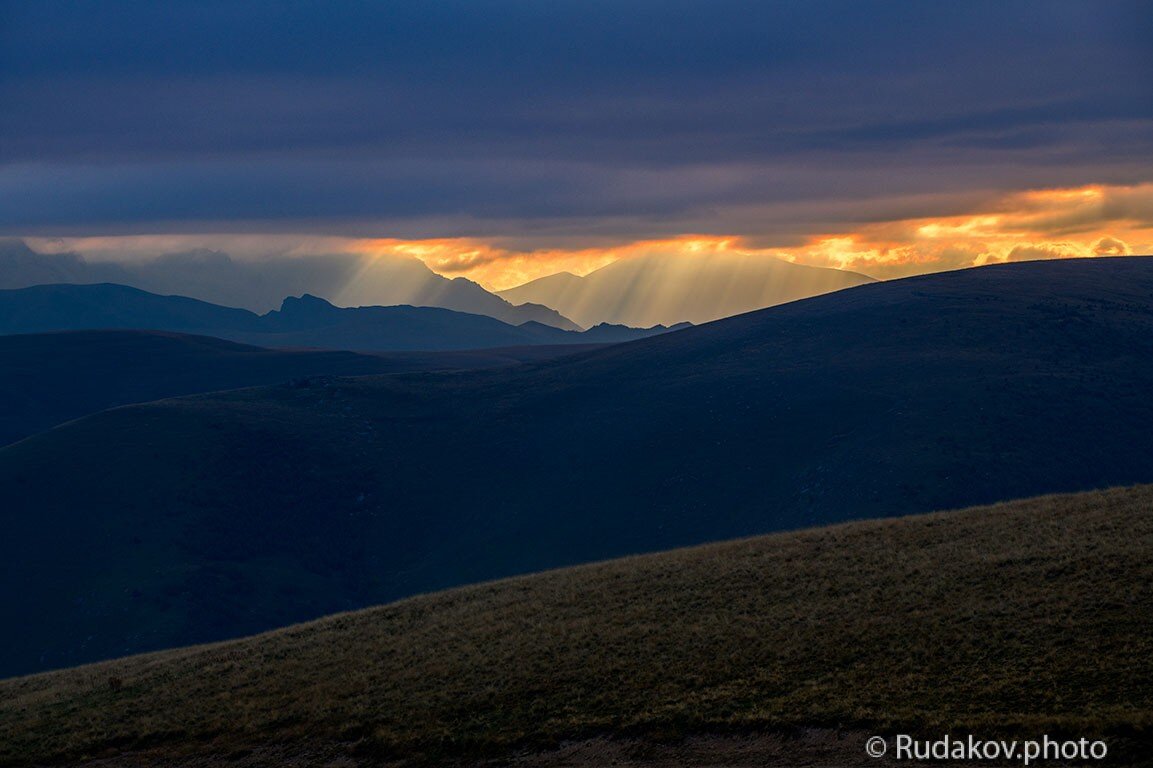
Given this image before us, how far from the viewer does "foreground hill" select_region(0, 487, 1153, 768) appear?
2147 centimetres

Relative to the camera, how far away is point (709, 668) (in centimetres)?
2652

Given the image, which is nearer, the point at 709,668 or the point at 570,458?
the point at 709,668

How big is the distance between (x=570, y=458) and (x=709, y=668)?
354 feet

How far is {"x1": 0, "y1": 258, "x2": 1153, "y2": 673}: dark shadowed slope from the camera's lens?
110 m

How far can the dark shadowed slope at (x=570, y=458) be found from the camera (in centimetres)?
10975

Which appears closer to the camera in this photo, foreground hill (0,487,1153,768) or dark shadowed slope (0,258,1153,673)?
foreground hill (0,487,1153,768)

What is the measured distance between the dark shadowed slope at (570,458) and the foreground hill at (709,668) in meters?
68.2

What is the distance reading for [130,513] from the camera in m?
133

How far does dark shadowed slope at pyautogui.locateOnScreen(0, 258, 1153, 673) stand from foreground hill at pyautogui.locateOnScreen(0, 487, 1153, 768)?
68.2m

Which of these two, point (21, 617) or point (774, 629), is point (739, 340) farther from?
point (774, 629)

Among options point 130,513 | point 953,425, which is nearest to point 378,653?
point 953,425

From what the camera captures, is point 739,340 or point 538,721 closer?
point 538,721

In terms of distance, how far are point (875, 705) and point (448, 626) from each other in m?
17.6

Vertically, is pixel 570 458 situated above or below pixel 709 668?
→ below
